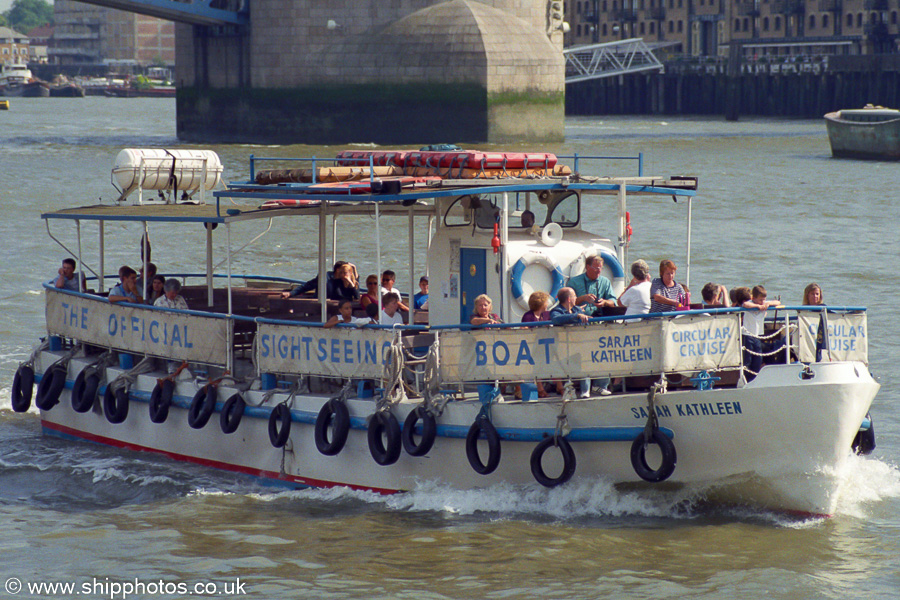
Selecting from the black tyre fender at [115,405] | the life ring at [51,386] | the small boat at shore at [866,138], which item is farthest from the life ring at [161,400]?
the small boat at shore at [866,138]

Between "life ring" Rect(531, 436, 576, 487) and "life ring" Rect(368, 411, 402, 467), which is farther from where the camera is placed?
"life ring" Rect(368, 411, 402, 467)

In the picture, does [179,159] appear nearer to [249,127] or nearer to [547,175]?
[547,175]

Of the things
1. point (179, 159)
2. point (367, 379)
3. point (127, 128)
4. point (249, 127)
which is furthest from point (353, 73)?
point (367, 379)

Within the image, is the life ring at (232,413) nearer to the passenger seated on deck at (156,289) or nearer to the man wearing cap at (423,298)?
the passenger seated on deck at (156,289)

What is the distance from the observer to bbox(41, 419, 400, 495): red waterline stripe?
43.9ft

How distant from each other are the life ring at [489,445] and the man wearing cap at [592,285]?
1639 mm

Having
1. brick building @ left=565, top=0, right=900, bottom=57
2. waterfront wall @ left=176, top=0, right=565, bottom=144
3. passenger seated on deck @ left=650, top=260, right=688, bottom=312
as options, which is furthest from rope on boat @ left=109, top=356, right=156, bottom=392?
brick building @ left=565, top=0, right=900, bottom=57

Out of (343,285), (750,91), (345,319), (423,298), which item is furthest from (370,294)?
(750,91)

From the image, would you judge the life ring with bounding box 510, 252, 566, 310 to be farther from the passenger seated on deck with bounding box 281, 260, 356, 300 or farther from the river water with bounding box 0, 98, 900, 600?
the passenger seated on deck with bounding box 281, 260, 356, 300

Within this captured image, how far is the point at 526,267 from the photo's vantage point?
13.2 metres

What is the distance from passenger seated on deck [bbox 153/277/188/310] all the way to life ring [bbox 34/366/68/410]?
1.85 m

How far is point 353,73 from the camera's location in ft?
211

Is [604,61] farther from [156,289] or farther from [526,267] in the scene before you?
[526,267]

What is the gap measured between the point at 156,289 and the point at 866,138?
52.8m
